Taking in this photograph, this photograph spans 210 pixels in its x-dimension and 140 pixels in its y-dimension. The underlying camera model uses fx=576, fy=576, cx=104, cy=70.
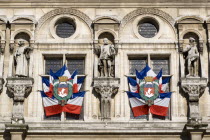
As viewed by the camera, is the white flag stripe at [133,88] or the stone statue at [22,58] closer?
the stone statue at [22,58]

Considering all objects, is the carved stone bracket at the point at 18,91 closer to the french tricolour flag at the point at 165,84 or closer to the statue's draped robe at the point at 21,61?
the statue's draped robe at the point at 21,61

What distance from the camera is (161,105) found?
89.0ft

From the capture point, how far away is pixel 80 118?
89.2ft

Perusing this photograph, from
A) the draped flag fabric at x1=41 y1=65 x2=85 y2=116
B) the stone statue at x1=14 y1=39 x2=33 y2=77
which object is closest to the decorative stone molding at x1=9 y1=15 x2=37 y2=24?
the stone statue at x1=14 y1=39 x2=33 y2=77

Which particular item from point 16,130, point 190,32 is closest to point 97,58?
point 190,32

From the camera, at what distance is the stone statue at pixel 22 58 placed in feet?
89.6

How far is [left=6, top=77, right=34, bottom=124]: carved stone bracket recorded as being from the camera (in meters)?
26.8

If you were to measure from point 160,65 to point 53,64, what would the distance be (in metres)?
5.24

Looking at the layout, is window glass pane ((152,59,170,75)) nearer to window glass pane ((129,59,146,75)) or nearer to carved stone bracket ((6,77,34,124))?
window glass pane ((129,59,146,75))

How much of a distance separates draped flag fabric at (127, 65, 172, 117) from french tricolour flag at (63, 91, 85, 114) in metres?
2.28

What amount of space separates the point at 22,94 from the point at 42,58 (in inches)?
85.2

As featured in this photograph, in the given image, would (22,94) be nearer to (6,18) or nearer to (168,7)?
(6,18)

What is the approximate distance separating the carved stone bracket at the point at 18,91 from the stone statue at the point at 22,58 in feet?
1.19

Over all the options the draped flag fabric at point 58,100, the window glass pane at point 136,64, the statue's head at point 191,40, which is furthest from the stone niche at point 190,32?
the draped flag fabric at point 58,100
